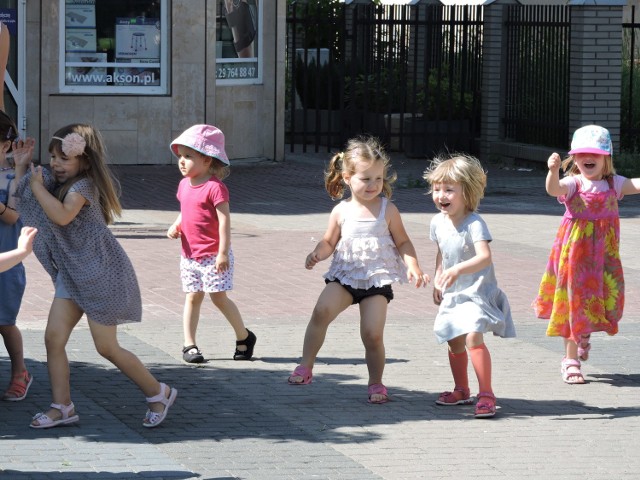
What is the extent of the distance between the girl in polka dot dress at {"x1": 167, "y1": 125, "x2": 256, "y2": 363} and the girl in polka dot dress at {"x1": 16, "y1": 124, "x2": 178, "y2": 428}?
1.26 metres

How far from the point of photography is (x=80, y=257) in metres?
5.79

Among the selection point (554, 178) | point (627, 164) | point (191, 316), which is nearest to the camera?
point (554, 178)

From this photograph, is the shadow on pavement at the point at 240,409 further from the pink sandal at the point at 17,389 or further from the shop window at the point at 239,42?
the shop window at the point at 239,42

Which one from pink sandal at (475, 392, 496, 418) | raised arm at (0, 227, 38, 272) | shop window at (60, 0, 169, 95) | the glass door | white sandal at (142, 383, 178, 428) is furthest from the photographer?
shop window at (60, 0, 169, 95)

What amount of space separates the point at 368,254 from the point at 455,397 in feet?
2.73

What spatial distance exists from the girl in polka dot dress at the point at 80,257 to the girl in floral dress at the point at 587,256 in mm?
2405

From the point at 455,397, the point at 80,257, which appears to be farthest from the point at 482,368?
the point at 80,257

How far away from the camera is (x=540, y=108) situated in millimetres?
19734

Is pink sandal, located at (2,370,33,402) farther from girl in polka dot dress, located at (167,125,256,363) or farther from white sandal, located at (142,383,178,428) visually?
girl in polka dot dress, located at (167,125,256,363)

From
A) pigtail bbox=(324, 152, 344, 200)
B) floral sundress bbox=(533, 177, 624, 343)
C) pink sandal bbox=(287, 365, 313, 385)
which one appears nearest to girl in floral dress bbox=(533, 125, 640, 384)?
floral sundress bbox=(533, 177, 624, 343)

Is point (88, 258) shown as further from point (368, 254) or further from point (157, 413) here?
point (368, 254)

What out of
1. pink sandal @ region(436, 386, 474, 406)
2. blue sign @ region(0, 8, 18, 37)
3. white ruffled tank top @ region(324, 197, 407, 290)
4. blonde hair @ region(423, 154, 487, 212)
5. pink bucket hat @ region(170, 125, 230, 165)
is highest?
blue sign @ region(0, 8, 18, 37)

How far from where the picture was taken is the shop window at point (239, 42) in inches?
744

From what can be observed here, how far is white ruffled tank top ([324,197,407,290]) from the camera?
654 cm
